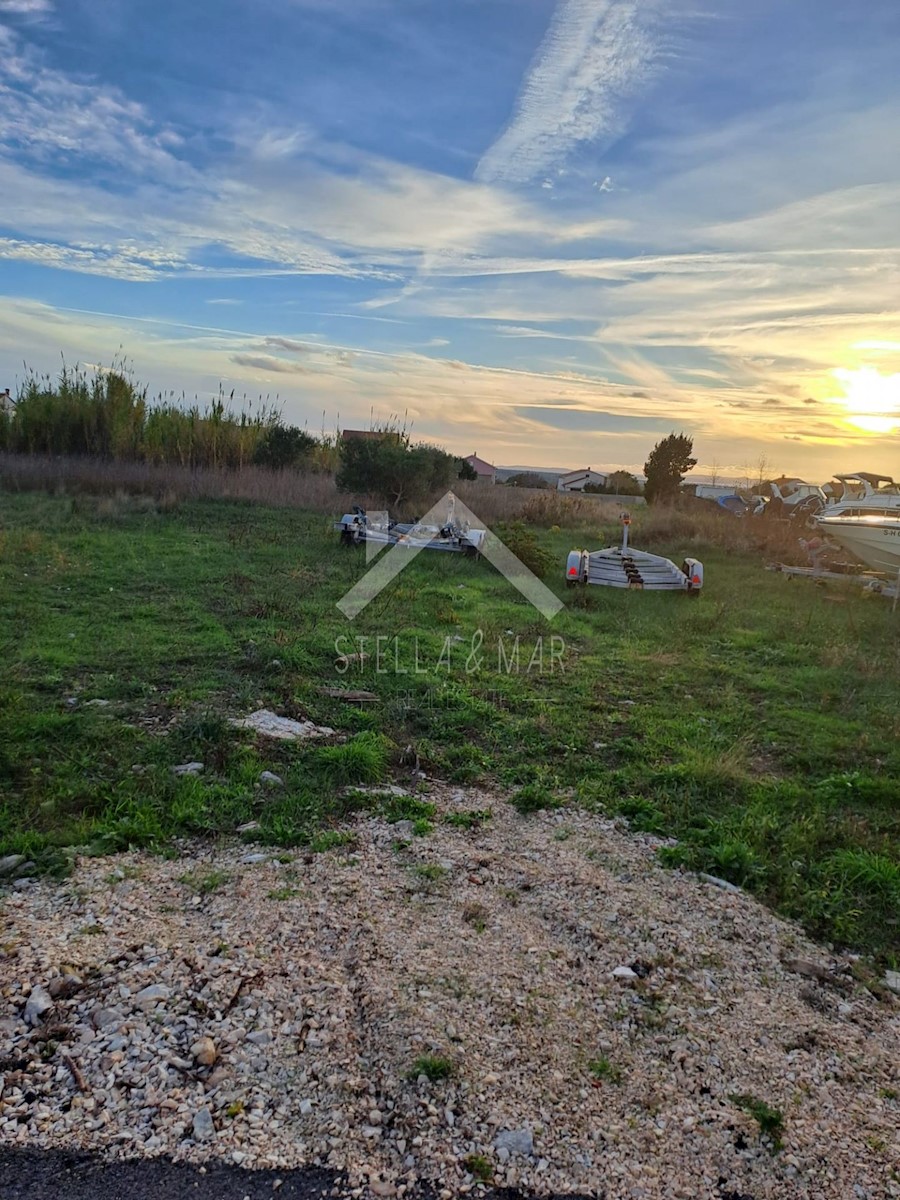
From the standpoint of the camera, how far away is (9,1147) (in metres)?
1.87

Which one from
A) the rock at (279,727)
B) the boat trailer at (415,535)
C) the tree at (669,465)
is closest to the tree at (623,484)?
the tree at (669,465)

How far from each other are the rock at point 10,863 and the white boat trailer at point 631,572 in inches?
321

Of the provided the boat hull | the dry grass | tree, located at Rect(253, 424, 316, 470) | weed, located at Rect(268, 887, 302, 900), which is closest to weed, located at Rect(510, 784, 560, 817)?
weed, located at Rect(268, 887, 302, 900)

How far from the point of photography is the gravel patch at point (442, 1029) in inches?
76.0

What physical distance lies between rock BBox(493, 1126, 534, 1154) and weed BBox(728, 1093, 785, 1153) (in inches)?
25.8

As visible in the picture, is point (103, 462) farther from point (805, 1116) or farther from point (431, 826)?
point (805, 1116)

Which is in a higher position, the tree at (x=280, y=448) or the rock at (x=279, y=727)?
the tree at (x=280, y=448)

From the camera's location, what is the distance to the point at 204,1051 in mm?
2154

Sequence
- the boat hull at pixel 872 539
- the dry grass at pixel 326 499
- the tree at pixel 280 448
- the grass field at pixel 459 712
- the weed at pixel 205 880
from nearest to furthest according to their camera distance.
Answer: the weed at pixel 205 880, the grass field at pixel 459 712, the boat hull at pixel 872 539, the dry grass at pixel 326 499, the tree at pixel 280 448

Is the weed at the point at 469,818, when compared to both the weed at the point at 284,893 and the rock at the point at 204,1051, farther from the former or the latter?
the rock at the point at 204,1051

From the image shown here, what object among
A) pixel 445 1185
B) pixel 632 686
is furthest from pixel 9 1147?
pixel 632 686

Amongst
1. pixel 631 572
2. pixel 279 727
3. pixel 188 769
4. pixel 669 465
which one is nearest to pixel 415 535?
pixel 631 572

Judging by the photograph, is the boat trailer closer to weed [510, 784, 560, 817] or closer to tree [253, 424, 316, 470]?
weed [510, 784, 560, 817]

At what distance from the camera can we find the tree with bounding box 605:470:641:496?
42.1 metres
